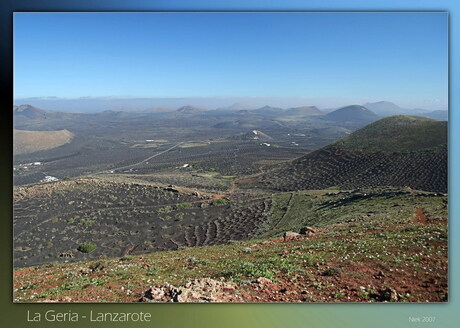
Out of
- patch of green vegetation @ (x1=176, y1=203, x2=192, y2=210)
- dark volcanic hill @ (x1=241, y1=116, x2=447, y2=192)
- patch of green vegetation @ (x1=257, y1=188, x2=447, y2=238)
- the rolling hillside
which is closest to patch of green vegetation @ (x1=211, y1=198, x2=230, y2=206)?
dark volcanic hill @ (x1=241, y1=116, x2=447, y2=192)

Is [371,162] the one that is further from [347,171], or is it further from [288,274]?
[288,274]

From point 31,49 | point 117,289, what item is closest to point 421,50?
point 117,289

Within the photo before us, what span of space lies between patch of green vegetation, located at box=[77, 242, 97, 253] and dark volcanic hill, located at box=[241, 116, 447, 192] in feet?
10.6

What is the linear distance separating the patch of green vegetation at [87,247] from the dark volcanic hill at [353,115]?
5355 millimetres

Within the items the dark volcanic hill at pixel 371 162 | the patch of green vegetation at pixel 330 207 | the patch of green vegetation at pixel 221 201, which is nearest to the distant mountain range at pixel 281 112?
the dark volcanic hill at pixel 371 162

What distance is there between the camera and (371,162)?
721 cm

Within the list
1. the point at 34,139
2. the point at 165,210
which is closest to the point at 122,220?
the point at 165,210

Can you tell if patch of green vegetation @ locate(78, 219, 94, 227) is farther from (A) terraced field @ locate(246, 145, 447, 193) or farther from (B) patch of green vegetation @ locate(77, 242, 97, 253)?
(A) terraced field @ locate(246, 145, 447, 193)

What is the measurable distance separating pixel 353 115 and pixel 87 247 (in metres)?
5.95

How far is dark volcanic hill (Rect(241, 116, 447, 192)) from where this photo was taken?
252 inches

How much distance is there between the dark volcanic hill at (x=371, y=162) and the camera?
6.41m

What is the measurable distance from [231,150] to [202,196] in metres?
1.50

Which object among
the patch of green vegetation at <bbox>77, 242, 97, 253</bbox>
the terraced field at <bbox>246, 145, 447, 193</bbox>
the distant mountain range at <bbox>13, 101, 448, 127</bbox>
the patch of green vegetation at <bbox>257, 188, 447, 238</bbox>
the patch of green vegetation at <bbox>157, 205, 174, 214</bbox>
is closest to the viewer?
the distant mountain range at <bbox>13, 101, 448, 127</bbox>

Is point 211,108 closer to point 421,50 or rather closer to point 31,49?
point 31,49
